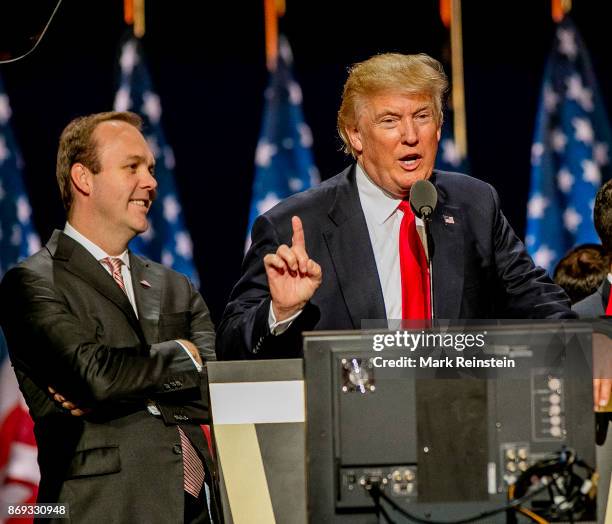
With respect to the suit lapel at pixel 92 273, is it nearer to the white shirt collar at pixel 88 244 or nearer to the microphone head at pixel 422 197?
the white shirt collar at pixel 88 244

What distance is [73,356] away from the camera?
8.39ft

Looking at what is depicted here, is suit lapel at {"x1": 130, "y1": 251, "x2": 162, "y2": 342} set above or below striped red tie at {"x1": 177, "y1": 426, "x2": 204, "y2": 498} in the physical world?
above

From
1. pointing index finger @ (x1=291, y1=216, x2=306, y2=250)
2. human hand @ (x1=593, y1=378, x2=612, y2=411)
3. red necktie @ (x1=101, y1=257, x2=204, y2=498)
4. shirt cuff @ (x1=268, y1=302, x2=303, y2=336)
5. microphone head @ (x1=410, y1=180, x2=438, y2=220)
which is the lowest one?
red necktie @ (x1=101, y1=257, x2=204, y2=498)

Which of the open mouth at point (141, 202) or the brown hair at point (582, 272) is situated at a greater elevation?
the open mouth at point (141, 202)

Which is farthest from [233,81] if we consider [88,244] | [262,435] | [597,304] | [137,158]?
[262,435]

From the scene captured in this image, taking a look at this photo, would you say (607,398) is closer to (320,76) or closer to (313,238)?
(313,238)

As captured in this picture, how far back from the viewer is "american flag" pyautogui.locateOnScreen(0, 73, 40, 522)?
13.4 feet

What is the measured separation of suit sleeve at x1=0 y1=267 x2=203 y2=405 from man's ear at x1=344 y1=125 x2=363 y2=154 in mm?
742

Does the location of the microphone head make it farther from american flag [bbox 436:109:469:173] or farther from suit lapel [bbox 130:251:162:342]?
american flag [bbox 436:109:469:173]

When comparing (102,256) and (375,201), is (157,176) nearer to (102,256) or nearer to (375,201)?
(102,256)

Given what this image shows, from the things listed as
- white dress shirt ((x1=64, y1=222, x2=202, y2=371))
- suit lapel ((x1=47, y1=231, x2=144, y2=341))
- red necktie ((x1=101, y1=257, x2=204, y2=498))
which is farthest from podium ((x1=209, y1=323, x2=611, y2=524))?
white dress shirt ((x1=64, y1=222, x2=202, y2=371))

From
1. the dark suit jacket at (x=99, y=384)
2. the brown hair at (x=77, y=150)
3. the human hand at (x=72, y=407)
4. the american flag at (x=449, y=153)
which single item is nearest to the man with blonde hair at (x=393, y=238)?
the dark suit jacket at (x=99, y=384)

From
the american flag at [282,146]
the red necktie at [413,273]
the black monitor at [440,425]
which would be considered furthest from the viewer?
the american flag at [282,146]

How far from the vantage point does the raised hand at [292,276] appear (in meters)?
1.94
